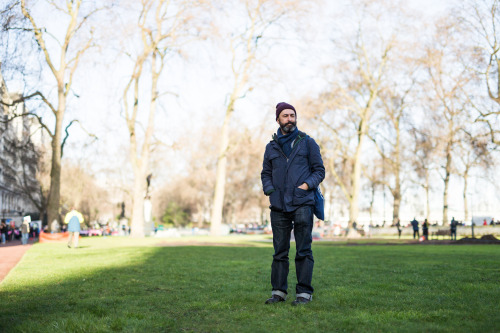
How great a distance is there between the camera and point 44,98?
31.8m

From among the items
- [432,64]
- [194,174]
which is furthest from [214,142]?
[432,64]

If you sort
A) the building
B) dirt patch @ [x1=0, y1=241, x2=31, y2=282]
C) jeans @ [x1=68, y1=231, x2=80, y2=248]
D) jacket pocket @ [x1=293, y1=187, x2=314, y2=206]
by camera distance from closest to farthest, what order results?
jacket pocket @ [x1=293, y1=187, x2=314, y2=206]
dirt patch @ [x1=0, y1=241, x2=31, y2=282]
jeans @ [x1=68, y1=231, x2=80, y2=248]
the building

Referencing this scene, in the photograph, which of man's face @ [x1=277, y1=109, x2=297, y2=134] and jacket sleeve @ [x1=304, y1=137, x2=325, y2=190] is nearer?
jacket sleeve @ [x1=304, y1=137, x2=325, y2=190]

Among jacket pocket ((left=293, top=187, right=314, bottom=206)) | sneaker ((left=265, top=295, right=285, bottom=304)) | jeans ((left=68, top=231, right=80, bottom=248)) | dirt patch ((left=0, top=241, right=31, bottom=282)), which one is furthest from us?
jeans ((left=68, top=231, right=80, bottom=248))

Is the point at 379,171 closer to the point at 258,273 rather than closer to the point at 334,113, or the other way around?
the point at 334,113

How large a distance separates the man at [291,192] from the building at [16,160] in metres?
13.6

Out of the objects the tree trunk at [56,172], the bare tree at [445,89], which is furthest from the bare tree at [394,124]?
the tree trunk at [56,172]

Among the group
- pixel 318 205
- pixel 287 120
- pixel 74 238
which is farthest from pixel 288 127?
pixel 74 238

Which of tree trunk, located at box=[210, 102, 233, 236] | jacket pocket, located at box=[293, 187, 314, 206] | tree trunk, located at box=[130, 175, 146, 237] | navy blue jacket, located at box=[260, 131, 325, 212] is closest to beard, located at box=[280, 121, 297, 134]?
navy blue jacket, located at box=[260, 131, 325, 212]

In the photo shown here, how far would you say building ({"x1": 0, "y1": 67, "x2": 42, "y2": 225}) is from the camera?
3056cm

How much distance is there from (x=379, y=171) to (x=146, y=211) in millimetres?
30889

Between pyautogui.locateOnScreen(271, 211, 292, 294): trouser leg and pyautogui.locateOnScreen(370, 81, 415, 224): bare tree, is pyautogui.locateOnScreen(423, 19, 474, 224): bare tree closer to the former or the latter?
pyautogui.locateOnScreen(370, 81, 415, 224): bare tree

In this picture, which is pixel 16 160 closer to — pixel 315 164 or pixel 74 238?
pixel 74 238

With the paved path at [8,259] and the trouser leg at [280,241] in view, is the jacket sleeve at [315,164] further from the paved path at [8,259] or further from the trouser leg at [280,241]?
the paved path at [8,259]
